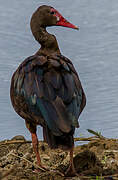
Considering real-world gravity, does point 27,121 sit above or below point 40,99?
below

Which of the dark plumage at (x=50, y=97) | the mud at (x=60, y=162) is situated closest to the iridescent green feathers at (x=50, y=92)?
the dark plumage at (x=50, y=97)

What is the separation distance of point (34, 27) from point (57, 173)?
2.53 meters

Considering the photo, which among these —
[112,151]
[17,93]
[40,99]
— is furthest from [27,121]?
[112,151]

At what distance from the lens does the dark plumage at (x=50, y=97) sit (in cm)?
368

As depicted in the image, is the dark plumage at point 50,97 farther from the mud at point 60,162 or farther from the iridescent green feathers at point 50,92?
the mud at point 60,162

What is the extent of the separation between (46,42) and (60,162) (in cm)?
195

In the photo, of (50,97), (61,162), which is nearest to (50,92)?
(50,97)

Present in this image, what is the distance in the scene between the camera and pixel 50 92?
3.82 meters

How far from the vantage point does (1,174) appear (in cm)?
361

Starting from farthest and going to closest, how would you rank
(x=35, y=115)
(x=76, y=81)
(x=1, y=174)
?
1. (x=76, y=81)
2. (x=35, y=115)
3. (x=1, y=174)

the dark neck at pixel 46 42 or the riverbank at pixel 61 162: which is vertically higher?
the dark neck at pixel 46 42

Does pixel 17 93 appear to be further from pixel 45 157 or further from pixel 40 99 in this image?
pixel 45 157

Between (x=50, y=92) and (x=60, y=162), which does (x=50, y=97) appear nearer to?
(x=50, y=92)

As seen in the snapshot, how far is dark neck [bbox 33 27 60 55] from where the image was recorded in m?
5.18
